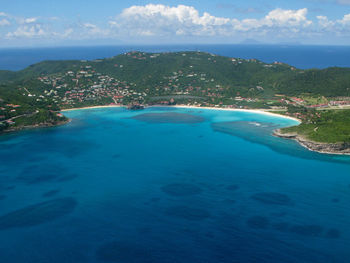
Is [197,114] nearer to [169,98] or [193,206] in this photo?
[169,98]

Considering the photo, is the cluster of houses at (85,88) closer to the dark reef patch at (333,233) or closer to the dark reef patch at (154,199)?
the dark reef patch at (154,199)

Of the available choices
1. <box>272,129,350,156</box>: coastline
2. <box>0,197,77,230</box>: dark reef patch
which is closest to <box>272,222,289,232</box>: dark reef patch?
<box>0,197,77,230</box>: dark reef patch

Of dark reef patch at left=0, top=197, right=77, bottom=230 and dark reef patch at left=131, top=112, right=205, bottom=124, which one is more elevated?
dark reef patch at left=131, top=112, right=205, bottom=124

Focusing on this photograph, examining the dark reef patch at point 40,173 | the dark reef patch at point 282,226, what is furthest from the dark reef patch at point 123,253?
the dark reef patch at point 40,173

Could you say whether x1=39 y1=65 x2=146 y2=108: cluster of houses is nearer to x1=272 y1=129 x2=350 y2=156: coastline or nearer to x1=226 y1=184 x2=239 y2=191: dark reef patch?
x1=272 y1=129 x2=350 y2=156: coastline

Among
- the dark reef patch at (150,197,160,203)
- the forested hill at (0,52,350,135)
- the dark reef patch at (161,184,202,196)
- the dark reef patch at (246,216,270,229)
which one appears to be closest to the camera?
the dark reef patch at (246,216,270,229)
